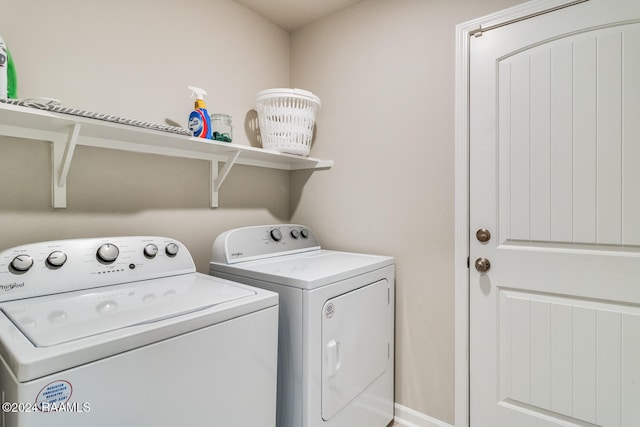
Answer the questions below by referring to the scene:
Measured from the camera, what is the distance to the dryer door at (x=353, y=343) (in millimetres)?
1355

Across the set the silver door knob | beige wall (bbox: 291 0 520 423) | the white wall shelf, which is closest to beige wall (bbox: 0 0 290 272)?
the white wall shelf

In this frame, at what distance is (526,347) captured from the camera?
1.51 meters

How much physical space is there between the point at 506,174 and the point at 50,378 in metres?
1.76

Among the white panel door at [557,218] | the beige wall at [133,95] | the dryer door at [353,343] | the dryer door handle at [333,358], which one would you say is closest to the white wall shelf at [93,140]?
the beige wall at [133,95]

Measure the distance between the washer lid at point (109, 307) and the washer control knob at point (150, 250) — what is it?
11cm

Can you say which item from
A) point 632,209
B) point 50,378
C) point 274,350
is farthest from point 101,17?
point 632,209

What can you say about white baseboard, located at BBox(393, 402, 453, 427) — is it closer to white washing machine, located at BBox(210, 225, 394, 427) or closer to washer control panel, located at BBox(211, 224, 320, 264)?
white washing machine, located at BBox(210, 225, 394, 427)

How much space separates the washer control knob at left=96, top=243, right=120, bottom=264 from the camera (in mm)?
1236

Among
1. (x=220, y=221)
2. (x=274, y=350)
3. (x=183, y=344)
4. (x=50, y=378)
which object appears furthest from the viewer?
(x=220, y=221)

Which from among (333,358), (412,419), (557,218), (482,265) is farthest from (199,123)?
(412,419)

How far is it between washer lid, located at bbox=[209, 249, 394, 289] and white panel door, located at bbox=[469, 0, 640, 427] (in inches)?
22.1

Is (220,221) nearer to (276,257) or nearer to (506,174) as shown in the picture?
(276,257)

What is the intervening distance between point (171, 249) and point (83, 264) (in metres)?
0.32

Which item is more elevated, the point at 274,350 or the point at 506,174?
the point at 506,174
